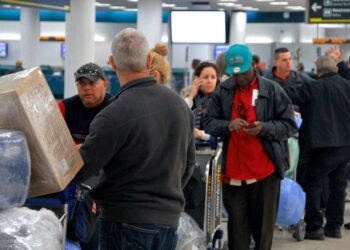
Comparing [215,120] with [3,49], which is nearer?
[215,120]

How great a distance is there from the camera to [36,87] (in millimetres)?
3312

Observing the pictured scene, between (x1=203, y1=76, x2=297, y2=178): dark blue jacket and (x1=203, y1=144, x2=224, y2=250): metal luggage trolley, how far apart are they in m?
0.11

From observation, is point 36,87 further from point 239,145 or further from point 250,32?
point 250,32

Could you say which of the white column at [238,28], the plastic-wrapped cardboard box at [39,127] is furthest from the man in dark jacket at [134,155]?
the white column at [238,28]

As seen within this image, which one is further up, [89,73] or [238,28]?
[238,28]

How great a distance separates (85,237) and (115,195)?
26.4 inches

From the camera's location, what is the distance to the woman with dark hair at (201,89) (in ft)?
22.5

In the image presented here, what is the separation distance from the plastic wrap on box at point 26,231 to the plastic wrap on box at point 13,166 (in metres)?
0.08

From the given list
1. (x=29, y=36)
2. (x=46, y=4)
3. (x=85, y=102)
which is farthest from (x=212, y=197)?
(x=29, y=36)

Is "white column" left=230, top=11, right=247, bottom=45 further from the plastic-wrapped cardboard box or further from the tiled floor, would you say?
the plastic-wrapped cardboard box

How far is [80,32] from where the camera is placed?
13.2 m

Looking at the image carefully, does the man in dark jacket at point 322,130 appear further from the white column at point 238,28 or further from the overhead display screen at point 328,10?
the white column at point 238,28

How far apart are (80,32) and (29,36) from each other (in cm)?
1508

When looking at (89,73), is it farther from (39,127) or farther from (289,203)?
(289,203)
